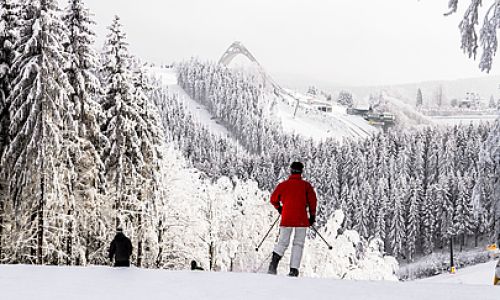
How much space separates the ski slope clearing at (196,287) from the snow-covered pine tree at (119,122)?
16.0m

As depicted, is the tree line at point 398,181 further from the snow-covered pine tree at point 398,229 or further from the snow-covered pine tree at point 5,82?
the snow-covered pine tree at point 5,82

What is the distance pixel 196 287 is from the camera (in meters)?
7.82

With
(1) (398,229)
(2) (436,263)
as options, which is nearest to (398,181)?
(1) (398,229)

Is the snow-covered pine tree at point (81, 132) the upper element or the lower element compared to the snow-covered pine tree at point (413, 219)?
upper

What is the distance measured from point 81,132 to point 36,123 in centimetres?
232

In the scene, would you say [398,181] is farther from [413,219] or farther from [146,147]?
[146,147]

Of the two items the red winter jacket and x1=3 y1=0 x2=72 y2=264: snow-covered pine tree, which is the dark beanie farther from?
x1=3 y1=0 x2=72 y2=264: snow-covered pine tree

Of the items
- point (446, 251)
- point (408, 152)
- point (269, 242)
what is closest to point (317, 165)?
point (408, 152)

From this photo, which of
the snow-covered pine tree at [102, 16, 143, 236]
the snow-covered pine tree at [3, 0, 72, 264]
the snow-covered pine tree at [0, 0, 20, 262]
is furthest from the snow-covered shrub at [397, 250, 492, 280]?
the snow-covered pine tree at [0, 0, 20, 262]

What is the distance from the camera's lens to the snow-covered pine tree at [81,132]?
74.8 ft

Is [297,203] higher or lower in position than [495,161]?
lower

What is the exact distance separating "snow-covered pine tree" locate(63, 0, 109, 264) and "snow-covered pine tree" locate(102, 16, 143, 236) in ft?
2.65

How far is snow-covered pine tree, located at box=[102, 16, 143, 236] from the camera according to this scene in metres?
24.9

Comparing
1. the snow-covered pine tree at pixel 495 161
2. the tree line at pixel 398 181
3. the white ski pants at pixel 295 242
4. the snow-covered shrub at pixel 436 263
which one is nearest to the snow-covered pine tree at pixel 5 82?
the white ski pants at pixel 295 242
